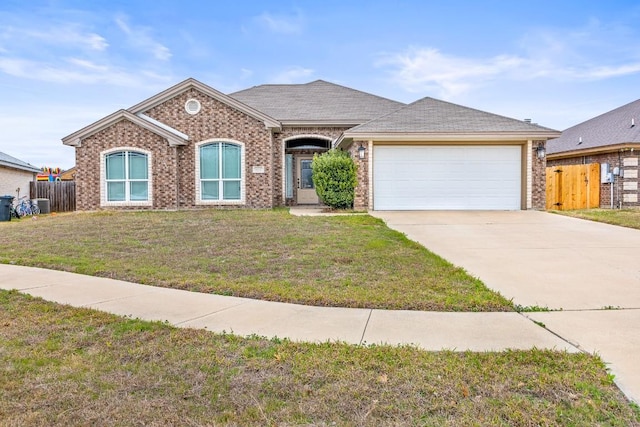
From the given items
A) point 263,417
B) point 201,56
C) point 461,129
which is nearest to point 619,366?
point 263,417

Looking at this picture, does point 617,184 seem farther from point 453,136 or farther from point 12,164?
point 12,164

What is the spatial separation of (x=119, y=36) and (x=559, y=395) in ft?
61.3

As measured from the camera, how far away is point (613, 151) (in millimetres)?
18469

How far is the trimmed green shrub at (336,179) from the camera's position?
→ 621 inches

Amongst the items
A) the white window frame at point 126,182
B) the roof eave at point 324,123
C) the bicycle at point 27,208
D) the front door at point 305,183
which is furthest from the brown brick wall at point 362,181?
the bicycle at point 27,208

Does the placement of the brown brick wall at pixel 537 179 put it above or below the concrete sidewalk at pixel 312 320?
above

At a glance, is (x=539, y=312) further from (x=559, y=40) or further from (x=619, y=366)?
(x=559, y=40)

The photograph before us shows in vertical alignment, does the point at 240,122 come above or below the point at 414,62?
below

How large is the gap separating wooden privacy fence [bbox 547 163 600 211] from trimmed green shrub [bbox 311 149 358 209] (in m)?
9.61

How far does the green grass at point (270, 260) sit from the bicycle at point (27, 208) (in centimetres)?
943

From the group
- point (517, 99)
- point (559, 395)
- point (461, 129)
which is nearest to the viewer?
point (559, 395)

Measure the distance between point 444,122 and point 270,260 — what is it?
1120 cm

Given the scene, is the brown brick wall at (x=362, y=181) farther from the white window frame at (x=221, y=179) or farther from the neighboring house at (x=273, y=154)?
the white window frame at (x=221, y=179)

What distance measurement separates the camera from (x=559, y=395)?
2.83 metres
